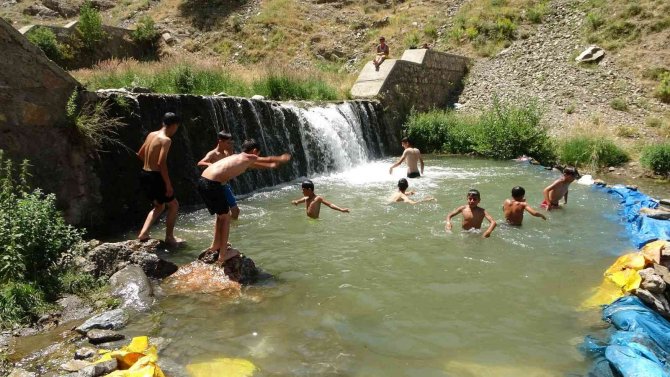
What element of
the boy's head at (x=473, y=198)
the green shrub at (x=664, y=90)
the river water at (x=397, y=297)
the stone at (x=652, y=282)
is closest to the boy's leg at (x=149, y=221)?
the river water at (x=397, y=297)

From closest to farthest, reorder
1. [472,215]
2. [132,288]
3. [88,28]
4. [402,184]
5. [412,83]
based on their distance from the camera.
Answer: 1. [132,288]
2. [472,215]
3. [402,184]
4. [412,83]
5. [88,28]

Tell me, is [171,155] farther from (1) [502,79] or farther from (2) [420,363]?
(1) [502,79]

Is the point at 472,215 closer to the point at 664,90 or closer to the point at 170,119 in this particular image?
the point at 170,119

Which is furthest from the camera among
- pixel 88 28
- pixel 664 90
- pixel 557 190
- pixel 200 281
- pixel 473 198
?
pixel 88 28

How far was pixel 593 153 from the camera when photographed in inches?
520

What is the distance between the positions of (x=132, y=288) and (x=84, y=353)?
4.13ft

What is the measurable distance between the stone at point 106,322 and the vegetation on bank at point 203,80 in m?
7.88

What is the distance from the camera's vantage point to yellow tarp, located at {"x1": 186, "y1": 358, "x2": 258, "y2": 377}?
3602 mm

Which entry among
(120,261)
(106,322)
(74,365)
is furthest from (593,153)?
(74,365)

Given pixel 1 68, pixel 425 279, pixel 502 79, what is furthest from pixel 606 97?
pixel 1 68

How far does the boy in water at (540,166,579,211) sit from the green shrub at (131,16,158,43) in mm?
21890

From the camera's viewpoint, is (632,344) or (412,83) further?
(412,83)

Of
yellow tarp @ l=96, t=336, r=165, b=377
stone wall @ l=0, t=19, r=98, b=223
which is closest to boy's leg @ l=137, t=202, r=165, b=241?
stone wall @ l=0, t=19, r=98, b=223

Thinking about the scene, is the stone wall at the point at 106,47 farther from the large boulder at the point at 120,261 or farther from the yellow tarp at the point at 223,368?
the yellow tarp at the point at 223,368
